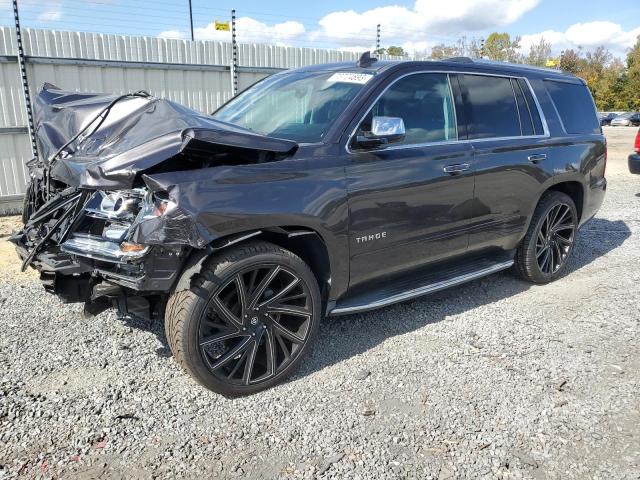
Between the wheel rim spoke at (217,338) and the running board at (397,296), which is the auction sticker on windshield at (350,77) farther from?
the wheel rim spoke at (217,338)

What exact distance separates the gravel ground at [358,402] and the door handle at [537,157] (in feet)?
4.23

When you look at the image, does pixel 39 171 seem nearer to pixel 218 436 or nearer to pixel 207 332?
pixel 207 332

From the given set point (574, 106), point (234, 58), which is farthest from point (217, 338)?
point (234, 58)

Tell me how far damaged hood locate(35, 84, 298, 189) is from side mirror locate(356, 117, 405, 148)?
0.51 metres

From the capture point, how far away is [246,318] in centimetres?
312

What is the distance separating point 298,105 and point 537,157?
2257mm

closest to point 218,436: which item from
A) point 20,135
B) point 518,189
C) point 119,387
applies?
point 119,387

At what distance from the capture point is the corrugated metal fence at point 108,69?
7.61m

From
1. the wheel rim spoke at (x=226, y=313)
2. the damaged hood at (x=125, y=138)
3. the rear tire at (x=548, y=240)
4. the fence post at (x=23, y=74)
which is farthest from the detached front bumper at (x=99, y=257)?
the fence post at (x=23, y=74)

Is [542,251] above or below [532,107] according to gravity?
below

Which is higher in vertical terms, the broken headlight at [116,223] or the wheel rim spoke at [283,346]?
the broken headlight at [116,223]

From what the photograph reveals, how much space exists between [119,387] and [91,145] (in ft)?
5.08

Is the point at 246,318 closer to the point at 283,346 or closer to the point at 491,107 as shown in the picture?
the point at 283,346

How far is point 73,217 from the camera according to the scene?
3.00m
